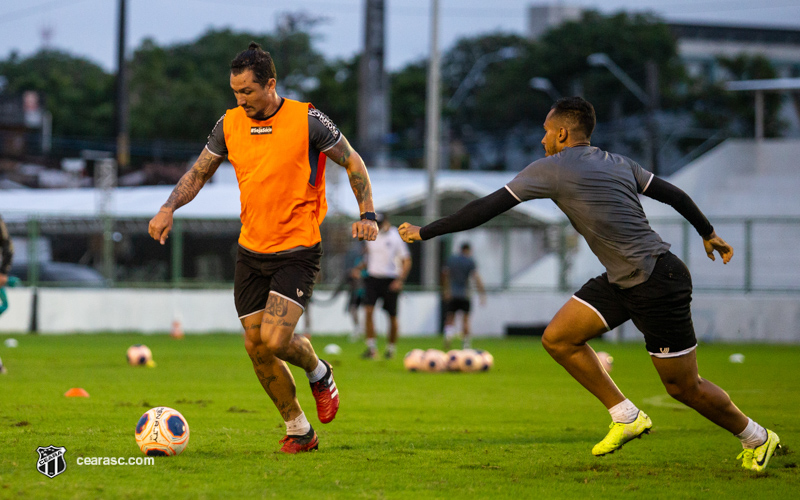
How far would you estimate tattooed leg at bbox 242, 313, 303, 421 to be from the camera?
6.12 m

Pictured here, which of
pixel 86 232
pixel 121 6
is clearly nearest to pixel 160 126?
pixel 121 6

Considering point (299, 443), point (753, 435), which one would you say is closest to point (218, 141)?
point (299, 443)

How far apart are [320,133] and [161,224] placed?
1.11m

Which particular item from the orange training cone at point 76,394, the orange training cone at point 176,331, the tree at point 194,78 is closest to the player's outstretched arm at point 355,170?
the orange training cone at point 76,394

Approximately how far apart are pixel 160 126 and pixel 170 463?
5641cm

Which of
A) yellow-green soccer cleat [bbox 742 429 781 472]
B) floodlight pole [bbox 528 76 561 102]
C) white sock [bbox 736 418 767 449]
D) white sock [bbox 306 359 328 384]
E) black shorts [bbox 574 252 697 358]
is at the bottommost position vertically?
yellow-green soccer cleat [bbox 742 429 781 472]

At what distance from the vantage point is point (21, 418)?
7676 millimetres

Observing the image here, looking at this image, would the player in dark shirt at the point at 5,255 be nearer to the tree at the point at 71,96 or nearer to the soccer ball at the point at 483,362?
the soccer ball at the point at 483,362

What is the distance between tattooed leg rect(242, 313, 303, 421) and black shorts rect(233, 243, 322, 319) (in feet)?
0.34

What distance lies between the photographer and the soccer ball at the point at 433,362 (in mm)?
13453

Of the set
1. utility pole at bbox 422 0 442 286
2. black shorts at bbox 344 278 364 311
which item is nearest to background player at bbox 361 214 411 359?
black shorts at bbox 344 278 364 311

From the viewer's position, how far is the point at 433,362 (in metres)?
13.5

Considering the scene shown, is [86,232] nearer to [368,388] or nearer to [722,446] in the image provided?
[368,388]

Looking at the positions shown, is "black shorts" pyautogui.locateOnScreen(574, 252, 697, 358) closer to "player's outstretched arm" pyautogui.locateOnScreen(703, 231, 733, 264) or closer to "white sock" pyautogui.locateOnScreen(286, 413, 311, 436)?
"player's outstretched arm" pyautogui.locateOnScreen(703, 231, 733, 264)
